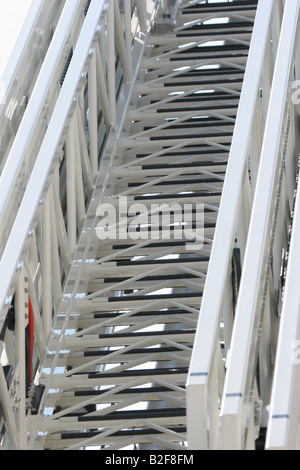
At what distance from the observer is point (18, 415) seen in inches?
253

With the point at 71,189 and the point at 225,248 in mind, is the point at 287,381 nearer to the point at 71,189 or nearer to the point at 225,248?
the point at 225,248

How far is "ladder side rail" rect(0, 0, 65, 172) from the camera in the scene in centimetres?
753

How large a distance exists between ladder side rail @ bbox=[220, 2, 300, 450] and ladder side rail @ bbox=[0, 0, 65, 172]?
1.66 metres

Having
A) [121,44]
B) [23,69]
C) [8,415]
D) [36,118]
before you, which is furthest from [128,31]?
[8,415]

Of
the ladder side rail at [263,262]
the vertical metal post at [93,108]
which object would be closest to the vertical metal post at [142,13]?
the vertical metal post at [93,108]

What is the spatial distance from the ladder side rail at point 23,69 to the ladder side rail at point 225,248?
1.45 m

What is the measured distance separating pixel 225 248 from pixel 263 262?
18cm

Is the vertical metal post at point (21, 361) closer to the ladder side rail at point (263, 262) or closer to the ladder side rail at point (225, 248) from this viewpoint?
the ladder side rail at point (225, 248)

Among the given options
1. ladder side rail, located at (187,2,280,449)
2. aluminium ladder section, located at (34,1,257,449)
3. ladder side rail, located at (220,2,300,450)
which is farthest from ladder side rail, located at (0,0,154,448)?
ladder side rail, located at (220,2,300,450)

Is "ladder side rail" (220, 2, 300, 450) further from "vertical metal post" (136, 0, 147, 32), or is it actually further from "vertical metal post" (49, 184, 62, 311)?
"vertical metal post" (136, 0, 147, 32)

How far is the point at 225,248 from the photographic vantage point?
5.52m

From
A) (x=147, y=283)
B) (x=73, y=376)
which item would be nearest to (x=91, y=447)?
(x=73, y=376)
